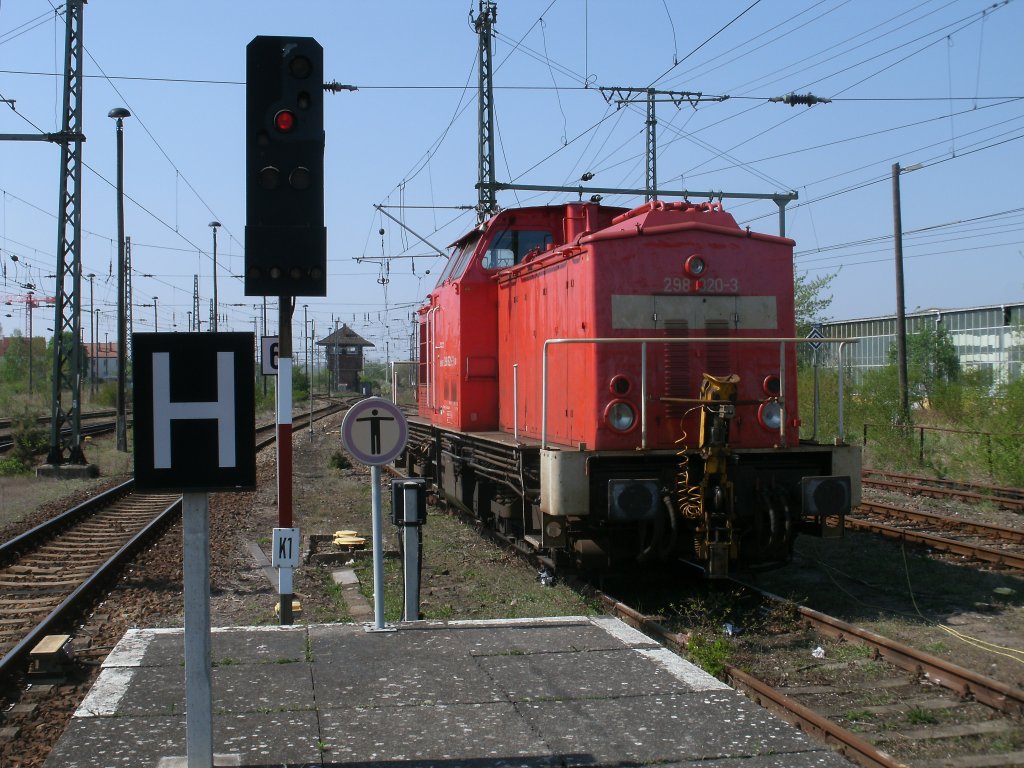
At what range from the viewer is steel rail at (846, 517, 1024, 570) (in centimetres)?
1012

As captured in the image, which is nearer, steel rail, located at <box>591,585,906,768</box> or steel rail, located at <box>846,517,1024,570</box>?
steel rail, located at <box>591,585,906,768</box>

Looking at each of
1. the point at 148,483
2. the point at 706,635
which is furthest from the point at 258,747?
the point at 706,635

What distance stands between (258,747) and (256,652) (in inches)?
59.1

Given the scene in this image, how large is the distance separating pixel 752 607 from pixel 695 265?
2984 millimetres

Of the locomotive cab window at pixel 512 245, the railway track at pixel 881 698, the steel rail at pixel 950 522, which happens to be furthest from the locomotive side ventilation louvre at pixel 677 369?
the steel rail at pixel 950 522

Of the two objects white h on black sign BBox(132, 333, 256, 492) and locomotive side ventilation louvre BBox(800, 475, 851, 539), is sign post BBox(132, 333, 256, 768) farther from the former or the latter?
locomotive side ventilation louvre BBox(800, 475, 851, 539)

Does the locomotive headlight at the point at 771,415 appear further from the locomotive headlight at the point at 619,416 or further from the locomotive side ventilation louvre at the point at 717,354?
the locomotive headlight at the point at 619,416

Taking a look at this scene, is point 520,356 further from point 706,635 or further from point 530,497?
point 706,635

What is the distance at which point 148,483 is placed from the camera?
394 cm

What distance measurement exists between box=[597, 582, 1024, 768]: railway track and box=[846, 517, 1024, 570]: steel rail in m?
3.87

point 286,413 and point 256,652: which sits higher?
point 286,413

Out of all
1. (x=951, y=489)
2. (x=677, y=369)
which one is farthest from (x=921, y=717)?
(x=951, y=489)

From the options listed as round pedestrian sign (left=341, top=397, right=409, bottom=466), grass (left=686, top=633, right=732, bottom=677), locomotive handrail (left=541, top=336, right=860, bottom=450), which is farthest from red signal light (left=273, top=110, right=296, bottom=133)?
grass (left=686, top=633, right=732, bottom=677)

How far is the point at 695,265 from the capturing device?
884cm
